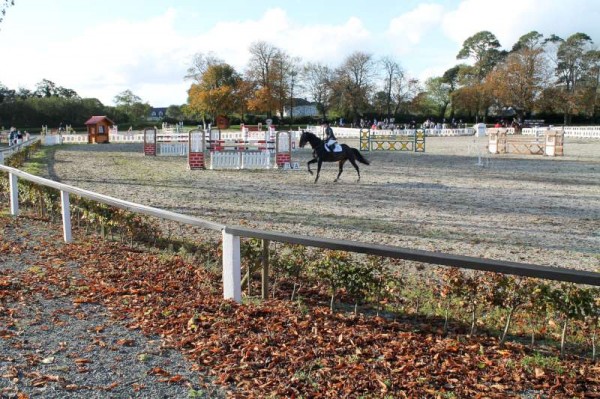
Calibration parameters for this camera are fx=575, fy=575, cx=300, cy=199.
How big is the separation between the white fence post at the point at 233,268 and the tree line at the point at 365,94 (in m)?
68.8

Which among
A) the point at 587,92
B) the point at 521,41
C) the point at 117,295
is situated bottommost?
the point at 117,295

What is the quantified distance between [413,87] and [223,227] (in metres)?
87.9

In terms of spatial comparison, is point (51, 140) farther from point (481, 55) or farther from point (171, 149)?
point (481, 55)

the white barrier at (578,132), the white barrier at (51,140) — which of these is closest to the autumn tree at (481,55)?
the white barrier at (578,132)

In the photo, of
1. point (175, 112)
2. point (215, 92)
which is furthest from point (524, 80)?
point (175, 112)

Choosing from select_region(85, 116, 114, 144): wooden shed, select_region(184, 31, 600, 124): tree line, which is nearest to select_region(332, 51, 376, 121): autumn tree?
select_region(184, 31, 600, 124): tree line

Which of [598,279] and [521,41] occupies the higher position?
[521,41]

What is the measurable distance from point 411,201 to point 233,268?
9.02m

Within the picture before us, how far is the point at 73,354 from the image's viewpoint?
4395 mm

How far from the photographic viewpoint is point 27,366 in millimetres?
4145

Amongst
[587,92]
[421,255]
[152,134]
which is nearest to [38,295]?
[421,255]

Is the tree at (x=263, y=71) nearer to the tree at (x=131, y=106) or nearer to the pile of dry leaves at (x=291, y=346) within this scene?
the tree at (x=131, y=106)

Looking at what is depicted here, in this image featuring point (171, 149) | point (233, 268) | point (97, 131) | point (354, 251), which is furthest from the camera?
point (97, 131)

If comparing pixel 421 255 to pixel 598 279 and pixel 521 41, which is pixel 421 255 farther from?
pixel 521 41
